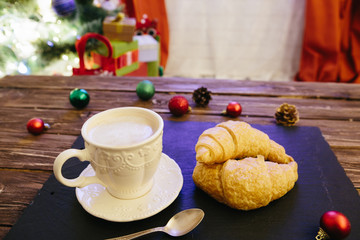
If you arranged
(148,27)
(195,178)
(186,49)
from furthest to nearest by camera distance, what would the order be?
1. (186,49)
2. (148,27)
3. (195,178)

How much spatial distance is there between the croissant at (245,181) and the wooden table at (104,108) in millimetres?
210

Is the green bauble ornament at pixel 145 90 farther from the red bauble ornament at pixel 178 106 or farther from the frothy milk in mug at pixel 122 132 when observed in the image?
the frothy milk in mug at pixel 122 132

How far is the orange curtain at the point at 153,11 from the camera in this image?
2.81 m

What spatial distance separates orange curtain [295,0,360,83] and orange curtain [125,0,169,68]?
139 cm

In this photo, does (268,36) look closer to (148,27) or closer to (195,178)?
(148,27)

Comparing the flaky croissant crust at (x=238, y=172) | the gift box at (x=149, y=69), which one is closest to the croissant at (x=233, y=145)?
the flaky croissant crust at (x=238, y=172)

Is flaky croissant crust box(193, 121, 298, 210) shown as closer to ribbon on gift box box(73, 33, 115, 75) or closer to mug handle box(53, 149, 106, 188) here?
mug handle box(53, 149, 106, 188)

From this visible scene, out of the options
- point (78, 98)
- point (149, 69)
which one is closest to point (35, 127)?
point (78, 98)

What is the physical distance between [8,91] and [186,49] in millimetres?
2198

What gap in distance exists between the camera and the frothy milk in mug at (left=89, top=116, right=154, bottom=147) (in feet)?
1.89

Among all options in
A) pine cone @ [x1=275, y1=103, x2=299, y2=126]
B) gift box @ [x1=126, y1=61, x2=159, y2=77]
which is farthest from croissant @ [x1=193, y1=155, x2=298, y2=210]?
gift box @ [x1=126, y1=61, x2=159, y2=77]

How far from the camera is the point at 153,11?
289 centimetres

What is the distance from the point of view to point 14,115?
104cm

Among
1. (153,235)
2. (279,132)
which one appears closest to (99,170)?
(153,235)
